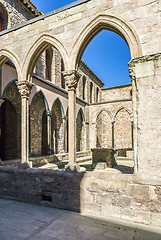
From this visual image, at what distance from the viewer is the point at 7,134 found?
9.55 meters

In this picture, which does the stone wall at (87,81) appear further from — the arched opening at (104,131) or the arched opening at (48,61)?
the arched opening at (48,61)

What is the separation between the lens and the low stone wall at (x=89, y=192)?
2.91 meters

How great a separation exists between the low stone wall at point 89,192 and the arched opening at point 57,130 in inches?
265

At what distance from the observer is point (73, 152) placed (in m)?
3.79

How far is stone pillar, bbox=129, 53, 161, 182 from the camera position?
2949 mm

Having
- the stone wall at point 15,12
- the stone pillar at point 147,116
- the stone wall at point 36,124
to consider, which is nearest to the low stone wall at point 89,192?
the stone pillar at point 147,116

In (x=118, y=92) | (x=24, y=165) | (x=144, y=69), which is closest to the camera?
(x=144, y=69)

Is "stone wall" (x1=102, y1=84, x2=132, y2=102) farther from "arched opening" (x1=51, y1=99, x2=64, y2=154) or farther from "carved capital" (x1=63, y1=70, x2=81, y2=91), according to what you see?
"carved capital" (x1=63, y1=70, x2=81, y2=91)

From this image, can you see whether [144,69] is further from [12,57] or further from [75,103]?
[12,57]

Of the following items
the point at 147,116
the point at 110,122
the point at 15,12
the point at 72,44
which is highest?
the point at 15,12

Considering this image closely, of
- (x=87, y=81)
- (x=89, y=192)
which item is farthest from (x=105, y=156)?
(x=87, y=81)

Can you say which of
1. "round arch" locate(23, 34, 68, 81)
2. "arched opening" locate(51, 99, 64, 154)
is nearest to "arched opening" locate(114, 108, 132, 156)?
"arched opening" locate(51, 99, 64, 154)

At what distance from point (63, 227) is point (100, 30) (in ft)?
12.9

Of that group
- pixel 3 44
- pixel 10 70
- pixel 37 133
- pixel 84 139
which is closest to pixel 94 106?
pixel 84 139
